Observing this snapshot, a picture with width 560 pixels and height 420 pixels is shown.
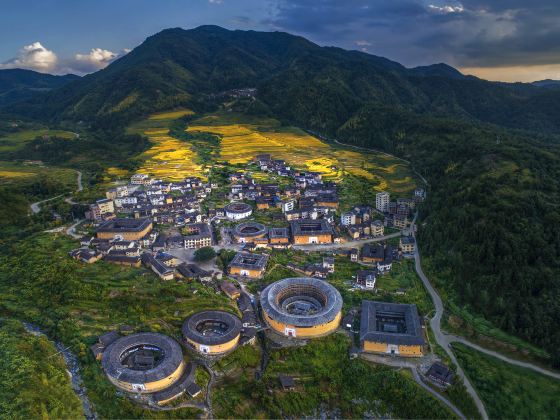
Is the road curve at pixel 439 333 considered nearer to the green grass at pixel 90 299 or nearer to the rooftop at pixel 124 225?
the green grass at pixel 90 299

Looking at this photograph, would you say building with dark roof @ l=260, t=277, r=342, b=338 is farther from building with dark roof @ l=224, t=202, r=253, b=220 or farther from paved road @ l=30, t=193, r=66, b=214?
paved road @ l=30, t=193, r=66, b=214

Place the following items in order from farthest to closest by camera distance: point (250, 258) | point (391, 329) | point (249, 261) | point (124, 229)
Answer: point (124, 229) < point (250, 258) < point (249, 261) < point (391, 329)

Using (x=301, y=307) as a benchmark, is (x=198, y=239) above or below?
above

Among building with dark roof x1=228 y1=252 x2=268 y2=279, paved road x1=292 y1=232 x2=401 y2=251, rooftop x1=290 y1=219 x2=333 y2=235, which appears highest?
rooftop x1=290 y1=219 x2=333 y2=235

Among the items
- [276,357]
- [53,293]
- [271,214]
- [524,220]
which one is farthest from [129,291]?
[524,220]

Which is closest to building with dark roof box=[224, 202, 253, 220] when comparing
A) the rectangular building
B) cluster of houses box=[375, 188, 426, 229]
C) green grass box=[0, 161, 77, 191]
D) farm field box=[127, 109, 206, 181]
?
the rectangular building

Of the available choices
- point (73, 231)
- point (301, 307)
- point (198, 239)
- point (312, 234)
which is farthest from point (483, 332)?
point (73, 231)

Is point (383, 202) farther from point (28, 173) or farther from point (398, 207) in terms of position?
point (28, 173)

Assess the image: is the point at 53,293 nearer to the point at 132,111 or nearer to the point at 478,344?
the point at 478,344
